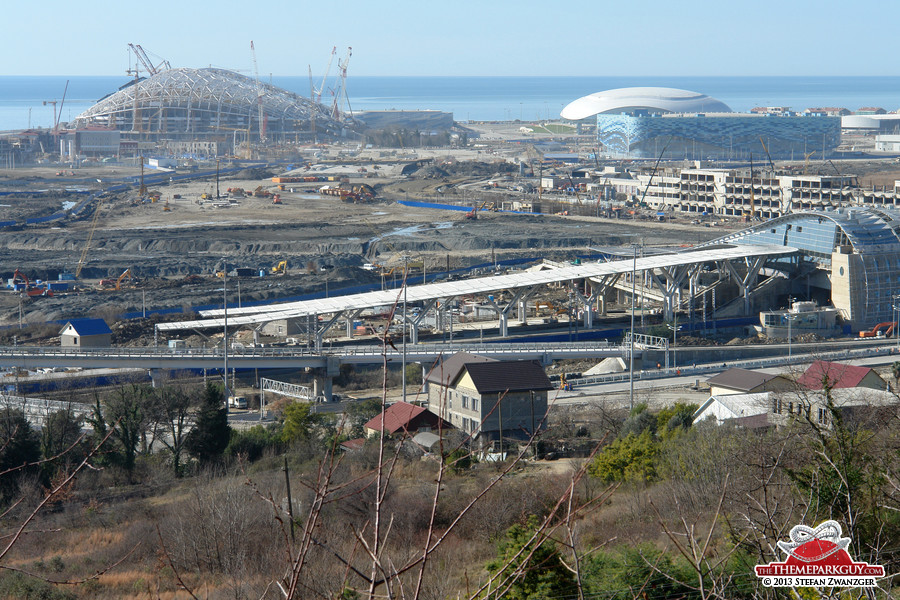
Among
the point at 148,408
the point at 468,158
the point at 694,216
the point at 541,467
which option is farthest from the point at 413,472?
the point at 468,158

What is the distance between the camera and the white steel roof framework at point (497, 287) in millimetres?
25031

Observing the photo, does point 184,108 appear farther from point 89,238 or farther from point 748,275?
point 748,275

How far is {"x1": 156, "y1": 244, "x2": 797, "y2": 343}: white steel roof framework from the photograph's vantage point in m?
25.0

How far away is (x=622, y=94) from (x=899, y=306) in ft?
260

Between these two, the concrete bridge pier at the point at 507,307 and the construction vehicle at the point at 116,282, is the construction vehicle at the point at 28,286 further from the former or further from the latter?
the concrete bridge pier at the point at 507,307

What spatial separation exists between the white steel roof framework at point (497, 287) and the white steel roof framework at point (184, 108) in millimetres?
79647

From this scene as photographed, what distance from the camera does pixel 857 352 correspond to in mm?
24156

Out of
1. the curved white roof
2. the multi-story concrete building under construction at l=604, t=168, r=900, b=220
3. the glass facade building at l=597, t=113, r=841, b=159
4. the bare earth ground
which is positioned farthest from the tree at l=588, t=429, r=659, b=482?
the curved white roof

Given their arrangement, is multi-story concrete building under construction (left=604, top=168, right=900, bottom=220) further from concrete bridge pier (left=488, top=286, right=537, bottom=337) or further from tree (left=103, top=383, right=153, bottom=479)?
tree (left=103, top=383, right=153, bottom=479)

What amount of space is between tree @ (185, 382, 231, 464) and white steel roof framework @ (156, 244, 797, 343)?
7298mm

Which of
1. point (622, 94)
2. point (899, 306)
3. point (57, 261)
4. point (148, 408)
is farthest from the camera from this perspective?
point (622, 94)

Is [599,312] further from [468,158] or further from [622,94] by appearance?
[622,94]

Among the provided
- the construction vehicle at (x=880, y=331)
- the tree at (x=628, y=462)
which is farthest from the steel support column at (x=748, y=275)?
the tree at (x=628, y=462)

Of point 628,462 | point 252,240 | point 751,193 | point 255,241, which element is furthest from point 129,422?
point 751,193
